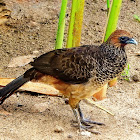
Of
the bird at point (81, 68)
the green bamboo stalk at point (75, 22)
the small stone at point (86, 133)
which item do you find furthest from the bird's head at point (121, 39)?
the small stone at point (86, 133)

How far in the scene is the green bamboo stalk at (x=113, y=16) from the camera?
15.2 ft

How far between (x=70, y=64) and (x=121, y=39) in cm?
73

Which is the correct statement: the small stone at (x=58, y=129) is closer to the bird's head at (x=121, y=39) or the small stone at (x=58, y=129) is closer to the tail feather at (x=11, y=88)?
the tail feather at (x=11, y=88)

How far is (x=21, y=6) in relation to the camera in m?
6.85

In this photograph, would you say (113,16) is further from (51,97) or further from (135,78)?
(51,97)

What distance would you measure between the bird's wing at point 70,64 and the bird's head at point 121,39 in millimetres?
256

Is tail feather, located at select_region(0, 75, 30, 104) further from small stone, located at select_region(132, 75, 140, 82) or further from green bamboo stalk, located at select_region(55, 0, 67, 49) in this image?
small stone, located at select_region(132, 75, 140, 82)

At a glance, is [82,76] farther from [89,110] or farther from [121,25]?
[121,25]

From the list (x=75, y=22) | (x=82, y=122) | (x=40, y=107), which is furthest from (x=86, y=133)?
(x=75, y=22)

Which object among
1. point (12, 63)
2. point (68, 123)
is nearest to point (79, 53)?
point (68, 123)

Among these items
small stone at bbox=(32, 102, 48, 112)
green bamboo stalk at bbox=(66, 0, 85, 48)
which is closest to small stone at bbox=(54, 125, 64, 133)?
small stone at bbox=(32, 102, 48, 112)

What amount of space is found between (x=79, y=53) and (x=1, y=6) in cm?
273

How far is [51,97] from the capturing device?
514 centimetres

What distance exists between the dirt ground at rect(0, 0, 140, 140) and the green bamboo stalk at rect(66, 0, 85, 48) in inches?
36.3
